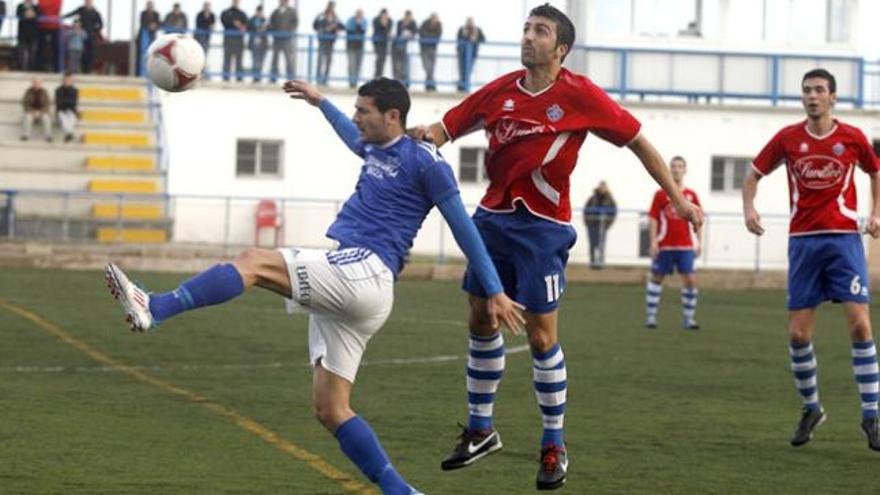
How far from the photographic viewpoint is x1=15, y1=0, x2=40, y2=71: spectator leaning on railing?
45594mm

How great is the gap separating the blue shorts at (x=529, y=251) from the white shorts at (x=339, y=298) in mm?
1614

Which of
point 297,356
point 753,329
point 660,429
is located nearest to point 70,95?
point 753,329

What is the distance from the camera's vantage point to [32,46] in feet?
151

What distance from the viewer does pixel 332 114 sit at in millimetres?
11273

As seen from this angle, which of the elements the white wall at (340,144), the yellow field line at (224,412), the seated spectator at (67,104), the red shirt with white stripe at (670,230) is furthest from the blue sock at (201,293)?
the seated spectator at (67,104)

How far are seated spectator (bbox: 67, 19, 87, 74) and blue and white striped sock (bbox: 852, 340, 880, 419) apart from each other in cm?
3345

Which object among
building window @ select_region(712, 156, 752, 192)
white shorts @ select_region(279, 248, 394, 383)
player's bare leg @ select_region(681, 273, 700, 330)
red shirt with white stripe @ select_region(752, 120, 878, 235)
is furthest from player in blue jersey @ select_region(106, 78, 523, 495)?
building window @ select_region(712, 156, 752, 192)

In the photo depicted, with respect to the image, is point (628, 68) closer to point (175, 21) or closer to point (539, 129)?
point (175, 21)

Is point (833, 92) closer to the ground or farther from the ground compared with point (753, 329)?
farther from the ground

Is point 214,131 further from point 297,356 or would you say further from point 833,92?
point 833,92

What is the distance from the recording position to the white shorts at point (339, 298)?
32.6 feet

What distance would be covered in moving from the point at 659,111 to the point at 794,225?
33.3 meters

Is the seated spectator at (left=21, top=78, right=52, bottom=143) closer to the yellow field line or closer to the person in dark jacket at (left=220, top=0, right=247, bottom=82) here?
the person in dark jacket at (left=220, top=0, right=247, bottom=82)

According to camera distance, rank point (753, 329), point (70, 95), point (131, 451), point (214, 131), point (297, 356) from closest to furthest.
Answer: point (131, 451) → point (297, 356) → point (753, 329) → point (70, 95) → point (214, 131)
